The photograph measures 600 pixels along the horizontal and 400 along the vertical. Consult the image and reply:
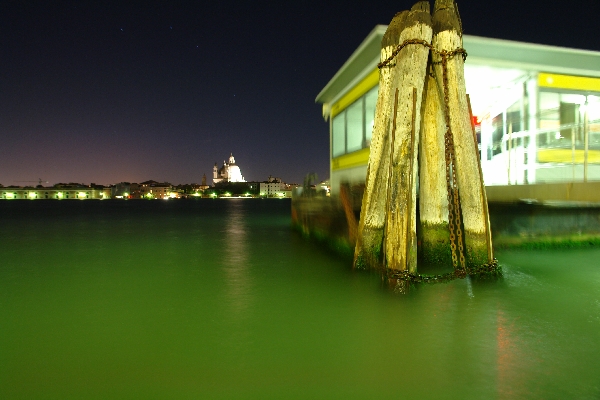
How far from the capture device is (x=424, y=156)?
20.5 ft

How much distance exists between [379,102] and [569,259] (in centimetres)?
471

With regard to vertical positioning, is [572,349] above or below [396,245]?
below

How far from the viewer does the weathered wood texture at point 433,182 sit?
616 cm

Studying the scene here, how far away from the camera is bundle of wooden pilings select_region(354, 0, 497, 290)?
5.47m

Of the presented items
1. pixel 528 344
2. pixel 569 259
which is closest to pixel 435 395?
pixel 528 344

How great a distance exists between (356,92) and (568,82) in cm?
526

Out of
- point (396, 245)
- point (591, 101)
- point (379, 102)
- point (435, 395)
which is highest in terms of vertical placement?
Result: point (591, 101)

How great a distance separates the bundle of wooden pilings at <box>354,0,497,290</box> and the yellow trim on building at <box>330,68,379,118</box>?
4269 mm

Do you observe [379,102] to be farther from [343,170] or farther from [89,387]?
[343,170]

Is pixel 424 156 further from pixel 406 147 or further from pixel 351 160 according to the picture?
pixel 351 160

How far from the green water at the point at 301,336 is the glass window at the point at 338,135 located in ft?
23.1

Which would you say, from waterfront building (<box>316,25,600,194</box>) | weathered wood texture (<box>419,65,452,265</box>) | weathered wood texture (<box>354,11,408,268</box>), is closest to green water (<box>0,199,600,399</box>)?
weathered wood texture (<box>354,11,408,268</box>)

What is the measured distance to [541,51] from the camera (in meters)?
9.70

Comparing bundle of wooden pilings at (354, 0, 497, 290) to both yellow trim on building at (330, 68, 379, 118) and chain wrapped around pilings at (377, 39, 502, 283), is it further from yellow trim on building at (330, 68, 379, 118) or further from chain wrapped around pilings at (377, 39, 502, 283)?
→ yellow trim on building at (330, 68, 379, 118)
